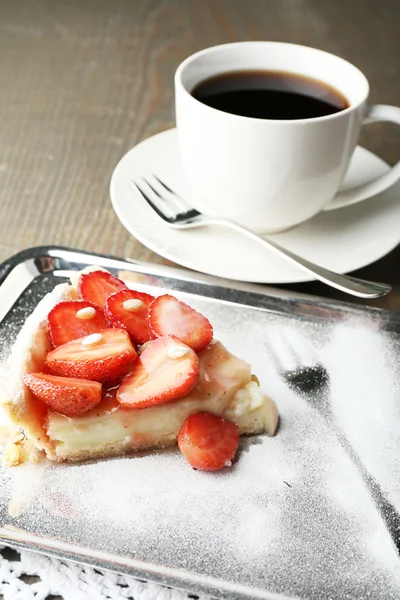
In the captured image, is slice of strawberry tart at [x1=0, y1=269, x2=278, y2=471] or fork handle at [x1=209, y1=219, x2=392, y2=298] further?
fork handle at [x1=209, y1=219, x2=392, y2=298]

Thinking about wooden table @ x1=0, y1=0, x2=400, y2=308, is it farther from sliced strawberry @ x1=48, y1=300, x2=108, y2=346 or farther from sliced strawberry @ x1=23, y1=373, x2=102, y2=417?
sliced strawberry @ x1=23, y1=373, x2=102, y2=417

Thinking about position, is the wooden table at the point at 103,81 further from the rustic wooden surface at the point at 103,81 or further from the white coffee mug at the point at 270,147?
the white coffee mug at the point at 270,147

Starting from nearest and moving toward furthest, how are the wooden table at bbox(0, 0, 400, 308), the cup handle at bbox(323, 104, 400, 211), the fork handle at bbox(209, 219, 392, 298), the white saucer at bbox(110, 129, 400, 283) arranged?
the fork handle at bbox(209, 219, 392, 298) → the white saucer at bbox(110, 129, 400, 283) → the cup handle at bbox(323, 104, 400, 211) → the wooden table at bbox(0, 0, 400, 308)

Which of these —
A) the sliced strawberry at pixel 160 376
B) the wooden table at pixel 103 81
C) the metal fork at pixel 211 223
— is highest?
the sliced strawberry at pixel 160 376

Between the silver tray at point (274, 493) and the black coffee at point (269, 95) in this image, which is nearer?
the silver tray at point (274, 493)

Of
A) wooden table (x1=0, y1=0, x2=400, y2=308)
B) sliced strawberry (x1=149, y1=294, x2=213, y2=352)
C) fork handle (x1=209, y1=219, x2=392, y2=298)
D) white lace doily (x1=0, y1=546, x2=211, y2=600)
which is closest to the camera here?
white lace doily (x1=0, y1=546, x2=211, y2=600)

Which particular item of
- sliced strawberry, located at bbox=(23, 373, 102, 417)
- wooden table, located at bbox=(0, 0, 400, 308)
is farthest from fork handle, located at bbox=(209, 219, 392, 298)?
sliced strawberry, located at bbox=(23, 373, 102, 417)

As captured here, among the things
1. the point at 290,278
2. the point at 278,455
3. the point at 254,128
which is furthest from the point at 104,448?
the point at 254,128

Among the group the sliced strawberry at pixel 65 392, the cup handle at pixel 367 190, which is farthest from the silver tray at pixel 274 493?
the cup handle at pixel 367 190
